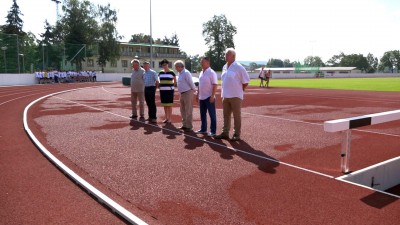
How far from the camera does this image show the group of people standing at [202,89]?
7.37 meters

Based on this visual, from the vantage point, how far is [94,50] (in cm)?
4547

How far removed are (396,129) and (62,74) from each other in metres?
39.6

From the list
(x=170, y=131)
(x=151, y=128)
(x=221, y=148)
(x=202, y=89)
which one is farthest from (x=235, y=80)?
(x=151, y=128)

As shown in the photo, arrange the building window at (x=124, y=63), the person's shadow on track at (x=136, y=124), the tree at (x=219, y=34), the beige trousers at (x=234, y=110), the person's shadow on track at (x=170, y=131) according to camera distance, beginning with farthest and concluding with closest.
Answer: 1. the tree at (x=219, y=34)
2. the building window at (x=124, y=63)
3. the person's shadow on track at (x=136, y=124)
4. the person's shadow on track at (x=170, y=131)
5. the beige trousers at (x=234, y=110)

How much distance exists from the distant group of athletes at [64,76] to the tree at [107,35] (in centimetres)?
2532

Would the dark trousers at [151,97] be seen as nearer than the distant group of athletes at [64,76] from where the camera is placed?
Yes

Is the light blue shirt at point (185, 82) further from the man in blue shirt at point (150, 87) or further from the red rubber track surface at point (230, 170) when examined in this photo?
the man in blue shirt at point (150, 87)

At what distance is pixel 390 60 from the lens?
151 metres

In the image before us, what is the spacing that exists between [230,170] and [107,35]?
7044 centimetres

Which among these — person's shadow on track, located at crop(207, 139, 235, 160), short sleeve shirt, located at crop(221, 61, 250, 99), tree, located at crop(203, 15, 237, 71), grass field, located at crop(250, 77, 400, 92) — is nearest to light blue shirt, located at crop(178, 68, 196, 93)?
short sleeve shirt, located at crop(221, 61, 250, 99)

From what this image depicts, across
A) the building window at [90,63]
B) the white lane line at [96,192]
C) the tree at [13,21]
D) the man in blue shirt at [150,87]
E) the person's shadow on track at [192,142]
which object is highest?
the tree at [13,21]

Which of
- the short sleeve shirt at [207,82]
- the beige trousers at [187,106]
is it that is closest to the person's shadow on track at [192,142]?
the beige trousers at [187,106]

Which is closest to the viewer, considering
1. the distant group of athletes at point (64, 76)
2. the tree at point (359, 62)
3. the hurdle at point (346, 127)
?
the hurdle at point (346, 127)

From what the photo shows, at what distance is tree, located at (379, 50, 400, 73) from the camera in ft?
493
